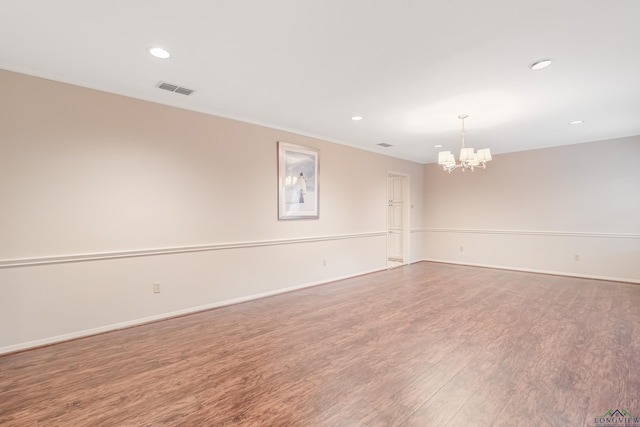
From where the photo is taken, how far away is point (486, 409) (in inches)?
71.9

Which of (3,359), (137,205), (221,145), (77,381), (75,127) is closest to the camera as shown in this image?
(77,381)

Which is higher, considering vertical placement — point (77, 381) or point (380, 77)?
point (380, 77)

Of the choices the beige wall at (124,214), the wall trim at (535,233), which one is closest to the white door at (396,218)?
the wall trim at (535,233)

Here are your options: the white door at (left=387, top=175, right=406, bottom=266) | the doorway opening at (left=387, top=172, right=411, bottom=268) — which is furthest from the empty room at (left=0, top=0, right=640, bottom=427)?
the white door at (left=387, top=175, right=406, bottom=266)

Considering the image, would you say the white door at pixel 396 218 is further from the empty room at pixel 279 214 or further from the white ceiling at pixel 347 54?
the white ceiling at pixel 347 54

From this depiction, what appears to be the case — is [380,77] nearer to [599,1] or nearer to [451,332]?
[599,1]

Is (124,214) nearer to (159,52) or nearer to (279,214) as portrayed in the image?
(159,52)

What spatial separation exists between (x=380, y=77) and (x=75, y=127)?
3053 millimetres

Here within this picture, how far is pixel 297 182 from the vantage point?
4.71 meters

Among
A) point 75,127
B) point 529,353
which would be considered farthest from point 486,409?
point 75,127

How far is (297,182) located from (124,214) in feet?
7.84

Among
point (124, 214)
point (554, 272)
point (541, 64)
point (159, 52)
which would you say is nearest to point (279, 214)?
point (124, 214)

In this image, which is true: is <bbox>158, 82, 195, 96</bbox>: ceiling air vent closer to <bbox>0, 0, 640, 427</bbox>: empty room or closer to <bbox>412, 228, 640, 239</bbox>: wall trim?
<bbox>0, 0, 640, 427</bbox>: empty room

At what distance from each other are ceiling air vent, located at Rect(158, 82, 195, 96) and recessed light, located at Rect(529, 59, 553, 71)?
3320 mm
